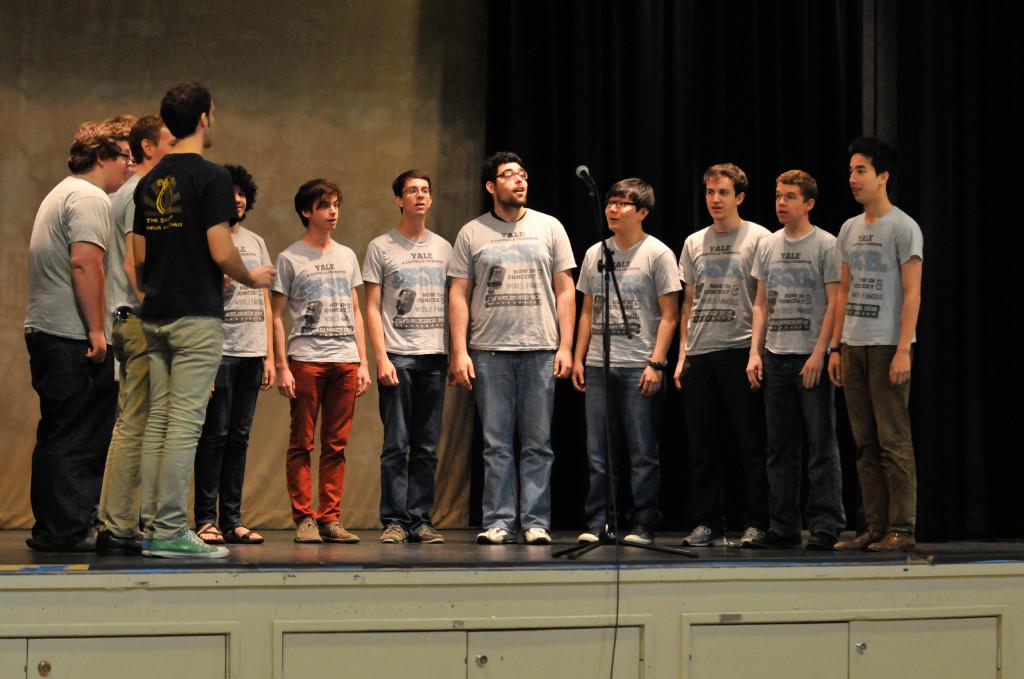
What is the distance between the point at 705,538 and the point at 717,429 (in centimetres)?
44

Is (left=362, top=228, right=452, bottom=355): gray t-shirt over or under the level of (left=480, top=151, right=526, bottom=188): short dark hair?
under

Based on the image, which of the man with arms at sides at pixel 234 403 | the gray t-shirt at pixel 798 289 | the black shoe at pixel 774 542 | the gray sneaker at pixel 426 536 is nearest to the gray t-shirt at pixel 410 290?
the man with arms at sides at pixel 234 403

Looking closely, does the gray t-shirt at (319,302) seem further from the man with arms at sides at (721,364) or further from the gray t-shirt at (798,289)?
the gray t-shirt at (798,289)

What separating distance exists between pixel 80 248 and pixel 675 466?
10.5 ft

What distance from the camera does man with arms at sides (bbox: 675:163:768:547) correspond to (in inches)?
181

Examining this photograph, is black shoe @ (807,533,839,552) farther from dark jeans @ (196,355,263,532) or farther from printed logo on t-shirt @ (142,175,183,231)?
printed logo on t-shirt @ (142,175,183,231)

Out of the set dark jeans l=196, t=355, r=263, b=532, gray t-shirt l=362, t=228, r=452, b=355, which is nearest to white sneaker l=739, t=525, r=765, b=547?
gray t-shirt l=362, t=228, r=452, b=355

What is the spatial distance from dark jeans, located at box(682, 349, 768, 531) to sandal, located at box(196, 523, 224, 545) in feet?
6.08

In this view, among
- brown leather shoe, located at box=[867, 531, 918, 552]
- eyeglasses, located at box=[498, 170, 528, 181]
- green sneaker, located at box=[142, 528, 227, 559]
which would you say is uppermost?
eyeglasses, located at box=[498, 170, 528, 181]

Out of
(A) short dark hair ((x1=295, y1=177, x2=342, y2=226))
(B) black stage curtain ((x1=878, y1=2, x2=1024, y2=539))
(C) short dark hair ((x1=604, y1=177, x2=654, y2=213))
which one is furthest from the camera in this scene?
(B) black stage curtain ((x1=878, y1=2, x2=1024, y2=539))

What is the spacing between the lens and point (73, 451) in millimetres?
4125

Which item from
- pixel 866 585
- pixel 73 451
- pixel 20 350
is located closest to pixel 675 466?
pixel 866 585

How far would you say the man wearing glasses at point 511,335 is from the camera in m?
4.64

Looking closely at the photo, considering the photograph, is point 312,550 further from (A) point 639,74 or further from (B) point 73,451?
(A) point 639,74
